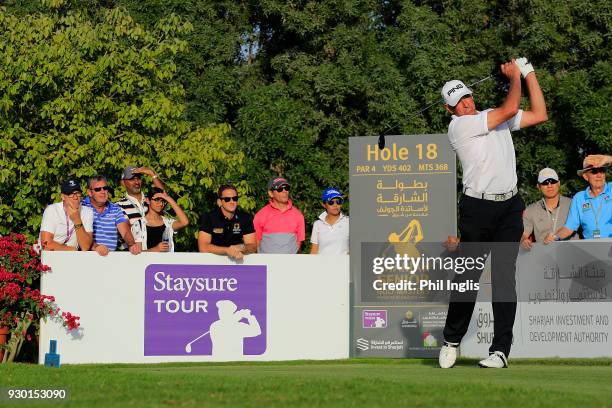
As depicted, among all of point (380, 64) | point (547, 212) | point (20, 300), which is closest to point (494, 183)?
point (547, 212)

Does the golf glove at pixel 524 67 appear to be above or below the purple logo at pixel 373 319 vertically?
above

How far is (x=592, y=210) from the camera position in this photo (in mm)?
13336

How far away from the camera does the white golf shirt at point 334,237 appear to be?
47.6 feet

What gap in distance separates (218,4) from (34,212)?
1215cm

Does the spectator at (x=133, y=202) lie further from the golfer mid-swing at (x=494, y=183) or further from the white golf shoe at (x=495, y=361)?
the white golf shoe at (x=495, y=361)

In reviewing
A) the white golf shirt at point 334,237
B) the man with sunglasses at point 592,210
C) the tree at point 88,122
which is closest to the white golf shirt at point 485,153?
the man with sunglasses at point 592,210

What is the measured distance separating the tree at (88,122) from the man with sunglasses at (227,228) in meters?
4.03

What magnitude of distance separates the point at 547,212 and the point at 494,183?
381 cm

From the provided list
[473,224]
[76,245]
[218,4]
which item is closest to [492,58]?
[218,4]

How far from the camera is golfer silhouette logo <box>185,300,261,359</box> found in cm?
1329

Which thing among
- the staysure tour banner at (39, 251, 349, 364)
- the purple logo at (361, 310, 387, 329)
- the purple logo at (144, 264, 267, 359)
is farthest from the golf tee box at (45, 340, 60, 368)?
the purple logo at (361, 310, 387, 329)

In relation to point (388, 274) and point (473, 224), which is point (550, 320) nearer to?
point (388, 274)

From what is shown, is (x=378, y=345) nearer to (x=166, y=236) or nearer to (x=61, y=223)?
(x=166, y=236)

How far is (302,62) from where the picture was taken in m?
27.8
